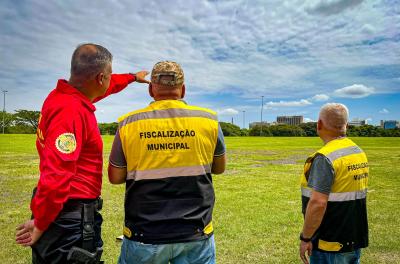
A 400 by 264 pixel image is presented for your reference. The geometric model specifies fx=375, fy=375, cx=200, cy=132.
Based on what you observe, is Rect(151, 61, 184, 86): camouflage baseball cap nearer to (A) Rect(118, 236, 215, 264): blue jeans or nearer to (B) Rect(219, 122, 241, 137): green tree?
(A) Rect(118, 236, 215, 264): blue jeans

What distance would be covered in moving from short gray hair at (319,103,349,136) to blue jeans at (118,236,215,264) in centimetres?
157

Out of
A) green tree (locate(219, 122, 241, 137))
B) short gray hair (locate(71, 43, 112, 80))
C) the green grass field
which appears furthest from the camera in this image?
green tree (locate(219, 122, 241, 137))

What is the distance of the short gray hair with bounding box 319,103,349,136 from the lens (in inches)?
138

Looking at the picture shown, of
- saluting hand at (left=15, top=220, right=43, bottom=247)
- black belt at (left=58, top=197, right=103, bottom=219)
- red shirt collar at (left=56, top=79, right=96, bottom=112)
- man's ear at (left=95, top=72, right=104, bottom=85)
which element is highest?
man's ear at (left=95, top=72, right=104, bottom=85)

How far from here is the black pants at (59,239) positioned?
2.85 metres

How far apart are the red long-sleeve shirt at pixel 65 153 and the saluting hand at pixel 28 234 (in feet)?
0.22

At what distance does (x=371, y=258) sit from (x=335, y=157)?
4239 millimetres

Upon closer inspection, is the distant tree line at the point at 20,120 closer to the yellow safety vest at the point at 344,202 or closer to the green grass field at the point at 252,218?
the green grass field at the point at 252,218

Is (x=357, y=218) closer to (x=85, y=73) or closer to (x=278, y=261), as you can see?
(x=85, y=73)

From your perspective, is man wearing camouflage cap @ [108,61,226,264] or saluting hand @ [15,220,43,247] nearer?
saluting hand @ [15,220,43,247]

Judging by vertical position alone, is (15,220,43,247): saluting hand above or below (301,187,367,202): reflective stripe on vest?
below

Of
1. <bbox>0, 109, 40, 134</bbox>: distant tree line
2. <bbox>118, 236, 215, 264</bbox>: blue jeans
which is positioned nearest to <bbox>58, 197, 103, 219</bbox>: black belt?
<bbox>118, 236, 215, 264</bbox>: blue jeans

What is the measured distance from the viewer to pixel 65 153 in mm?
2723

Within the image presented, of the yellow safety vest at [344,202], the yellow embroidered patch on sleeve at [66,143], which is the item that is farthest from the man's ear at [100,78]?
the yellow safety vest at [344,202]
